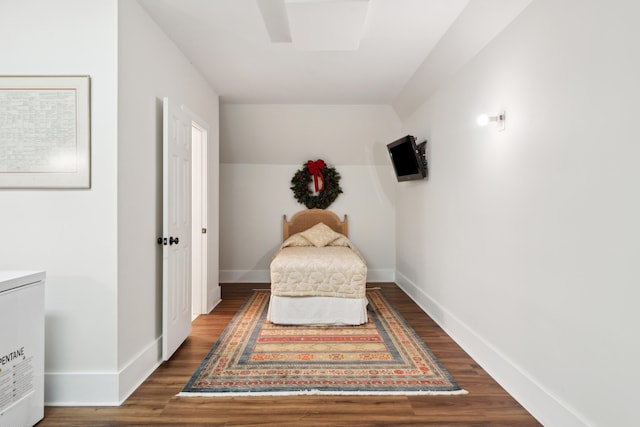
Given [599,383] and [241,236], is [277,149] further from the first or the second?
[599,383]

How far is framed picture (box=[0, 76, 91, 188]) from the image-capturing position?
223 centimetres

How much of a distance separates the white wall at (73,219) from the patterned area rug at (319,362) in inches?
29.5

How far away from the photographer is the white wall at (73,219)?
2246mm

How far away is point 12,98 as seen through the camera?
2232 mm

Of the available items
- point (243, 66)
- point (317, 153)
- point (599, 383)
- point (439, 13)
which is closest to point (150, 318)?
point (243, 66)

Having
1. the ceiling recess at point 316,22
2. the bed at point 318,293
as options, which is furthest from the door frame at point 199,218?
the ceiling recess at point 316,22

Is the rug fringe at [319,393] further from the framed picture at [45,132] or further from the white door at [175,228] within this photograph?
the framed picture at [45,132]

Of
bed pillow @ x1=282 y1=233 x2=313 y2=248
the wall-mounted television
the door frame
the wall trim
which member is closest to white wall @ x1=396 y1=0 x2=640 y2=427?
the wall-mounted television

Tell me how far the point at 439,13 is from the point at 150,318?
3.21m

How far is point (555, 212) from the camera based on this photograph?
6.56 feet

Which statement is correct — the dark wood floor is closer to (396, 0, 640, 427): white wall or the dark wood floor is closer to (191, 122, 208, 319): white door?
(396, 0, 640, 427): white wall

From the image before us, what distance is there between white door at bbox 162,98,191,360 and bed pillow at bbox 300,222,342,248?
2156 mm

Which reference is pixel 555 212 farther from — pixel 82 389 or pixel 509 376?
pixel 82 389

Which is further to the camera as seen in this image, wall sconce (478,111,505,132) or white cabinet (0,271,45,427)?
wall sconce (478,111,505,132)
